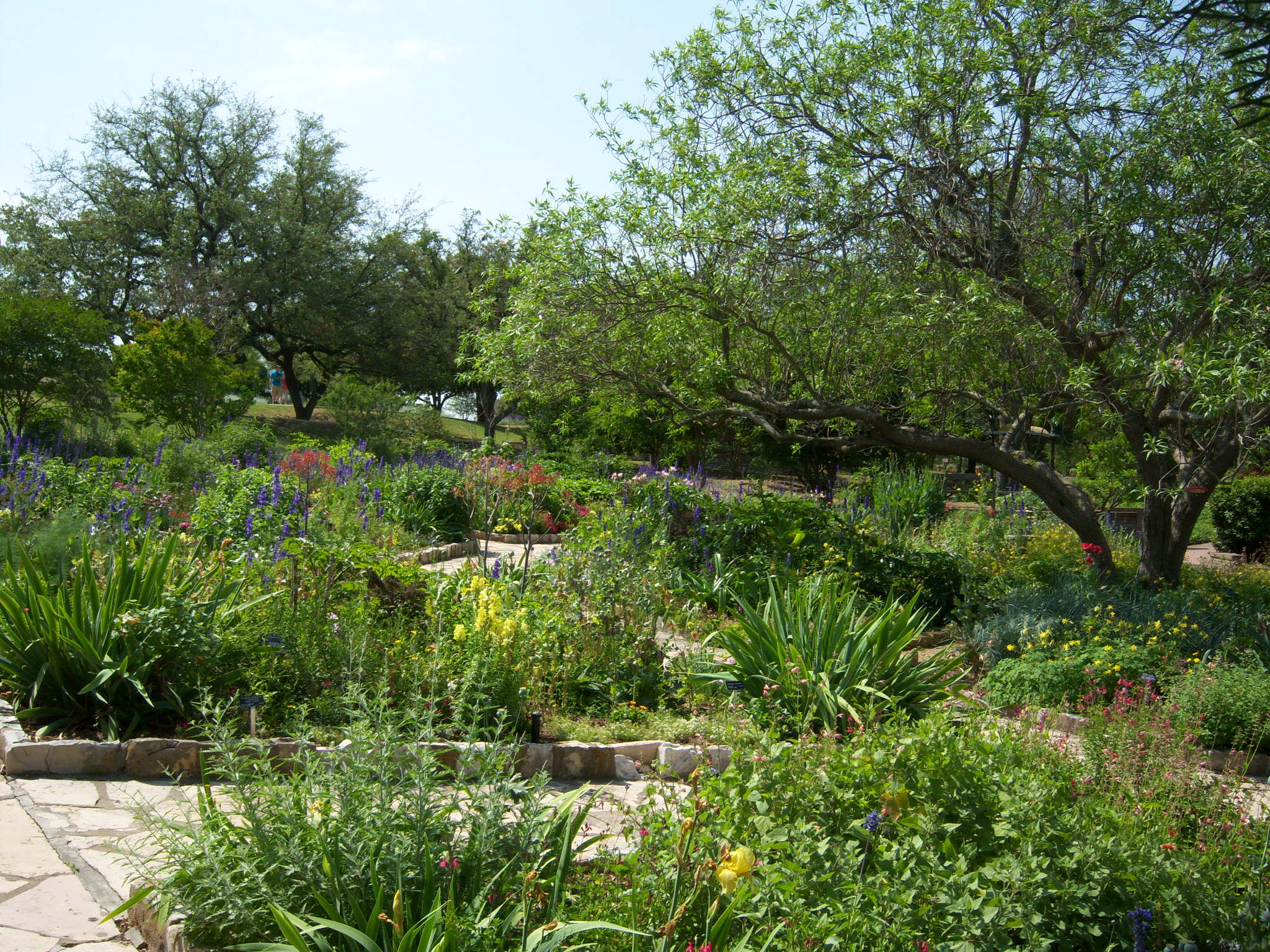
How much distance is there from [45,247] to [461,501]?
70.4 feet

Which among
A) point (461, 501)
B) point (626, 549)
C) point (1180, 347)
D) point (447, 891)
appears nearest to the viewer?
point (447, 891)

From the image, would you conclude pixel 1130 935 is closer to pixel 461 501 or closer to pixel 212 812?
pixel 212 812

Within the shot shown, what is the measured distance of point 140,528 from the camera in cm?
784

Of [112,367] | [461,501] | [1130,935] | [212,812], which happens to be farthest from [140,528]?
[112,367]

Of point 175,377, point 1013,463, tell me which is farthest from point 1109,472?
point 175,377

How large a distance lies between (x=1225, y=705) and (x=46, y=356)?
52.7 feet

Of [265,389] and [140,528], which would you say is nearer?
[140,528]

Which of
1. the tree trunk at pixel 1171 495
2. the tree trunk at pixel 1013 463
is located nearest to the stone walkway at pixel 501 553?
the tree trunk at pixel 1013 463

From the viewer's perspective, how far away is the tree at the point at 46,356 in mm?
14523

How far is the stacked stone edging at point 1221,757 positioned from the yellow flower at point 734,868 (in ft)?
8.03

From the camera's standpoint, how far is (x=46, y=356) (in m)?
14.8

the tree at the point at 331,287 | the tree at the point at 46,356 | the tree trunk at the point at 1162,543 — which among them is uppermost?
the tree at the point at 331,287

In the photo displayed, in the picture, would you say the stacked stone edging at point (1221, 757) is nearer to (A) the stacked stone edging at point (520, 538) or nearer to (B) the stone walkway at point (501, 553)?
(B) the stone walkway at point (501, 553)

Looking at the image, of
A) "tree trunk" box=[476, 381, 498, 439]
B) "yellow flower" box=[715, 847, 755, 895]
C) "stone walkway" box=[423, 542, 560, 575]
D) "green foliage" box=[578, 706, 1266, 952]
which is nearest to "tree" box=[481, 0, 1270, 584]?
"stone walkway" box=[423, 542, 560, 575]
